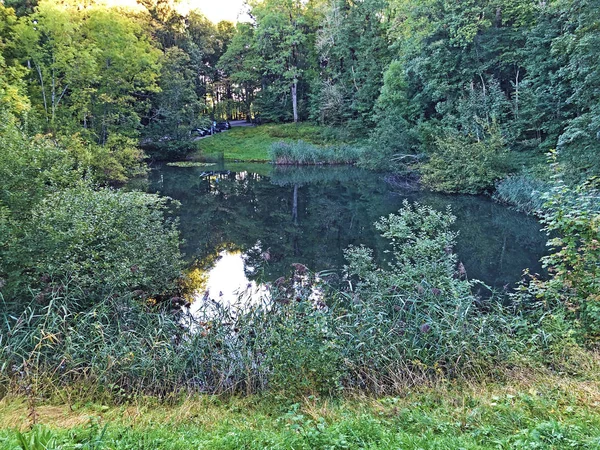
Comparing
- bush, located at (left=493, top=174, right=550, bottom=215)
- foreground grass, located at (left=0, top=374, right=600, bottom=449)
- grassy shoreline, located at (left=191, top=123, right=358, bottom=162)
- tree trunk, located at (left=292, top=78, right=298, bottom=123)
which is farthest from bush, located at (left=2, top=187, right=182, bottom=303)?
tree trunk, located at (left=292, top=78, right=298, bottom=123)

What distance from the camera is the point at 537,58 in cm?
2070

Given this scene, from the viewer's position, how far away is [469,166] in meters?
18.5

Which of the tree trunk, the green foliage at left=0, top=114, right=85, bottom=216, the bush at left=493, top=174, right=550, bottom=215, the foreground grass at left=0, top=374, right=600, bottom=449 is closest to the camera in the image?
the foreground grass at left=0, top=374, right=600, bottom=449

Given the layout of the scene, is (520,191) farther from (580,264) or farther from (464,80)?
(580,264)

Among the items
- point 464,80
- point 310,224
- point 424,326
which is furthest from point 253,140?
point 424,326

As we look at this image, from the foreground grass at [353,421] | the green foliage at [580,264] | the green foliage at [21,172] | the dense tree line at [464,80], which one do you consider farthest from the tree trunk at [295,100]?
the foreground grass at [353,421]

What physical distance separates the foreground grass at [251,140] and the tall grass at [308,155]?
2.33 metres

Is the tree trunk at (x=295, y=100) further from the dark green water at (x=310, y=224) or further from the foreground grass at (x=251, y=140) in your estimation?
the dark green water at (x=310, y=224)

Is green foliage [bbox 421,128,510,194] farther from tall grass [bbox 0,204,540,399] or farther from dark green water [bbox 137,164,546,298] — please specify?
tall grass [bbox 0,204,540,399]

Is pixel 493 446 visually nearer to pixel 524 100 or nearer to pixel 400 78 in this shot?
pixel 524 100

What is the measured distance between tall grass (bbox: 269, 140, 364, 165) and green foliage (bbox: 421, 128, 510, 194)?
1122cm

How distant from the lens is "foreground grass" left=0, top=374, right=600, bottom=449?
8.87 feet

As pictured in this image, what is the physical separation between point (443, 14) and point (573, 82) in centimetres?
964

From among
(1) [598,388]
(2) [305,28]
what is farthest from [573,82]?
(2) [305,28]
